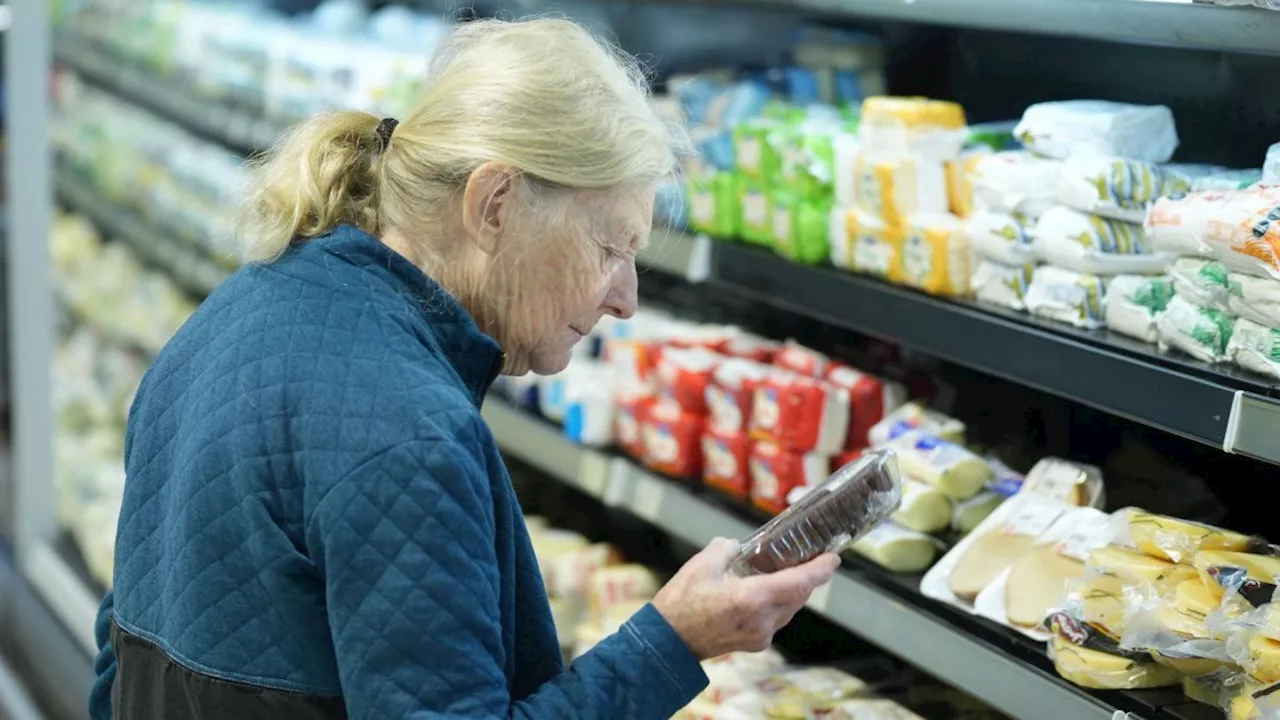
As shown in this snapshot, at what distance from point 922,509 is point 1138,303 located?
1.49 ft

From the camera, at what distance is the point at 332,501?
129 cm

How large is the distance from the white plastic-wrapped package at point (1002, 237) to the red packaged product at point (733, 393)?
497 mm

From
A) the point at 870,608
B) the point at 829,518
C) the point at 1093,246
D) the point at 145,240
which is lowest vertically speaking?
the point at 145,240

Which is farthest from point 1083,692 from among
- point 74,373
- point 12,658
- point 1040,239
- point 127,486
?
point 74,373

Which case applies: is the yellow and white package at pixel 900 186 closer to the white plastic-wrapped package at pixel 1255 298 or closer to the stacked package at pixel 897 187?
the stacked package at pixel 897 187

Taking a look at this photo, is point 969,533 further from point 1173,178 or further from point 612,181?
point 612,181

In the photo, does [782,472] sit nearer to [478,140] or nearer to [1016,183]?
Result: [1016,183]

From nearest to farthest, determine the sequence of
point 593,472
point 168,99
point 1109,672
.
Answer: point 1109,672
point 593,472
point 168,99

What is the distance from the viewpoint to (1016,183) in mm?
1857

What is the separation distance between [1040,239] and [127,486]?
109 centimetres

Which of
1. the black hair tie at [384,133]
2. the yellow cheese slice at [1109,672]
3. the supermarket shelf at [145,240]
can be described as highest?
the black hair tie at [384,133]

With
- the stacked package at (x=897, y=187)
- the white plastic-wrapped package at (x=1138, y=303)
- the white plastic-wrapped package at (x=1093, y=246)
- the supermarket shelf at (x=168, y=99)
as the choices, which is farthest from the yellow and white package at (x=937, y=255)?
the supermarket shelf at (x=168, y=99)

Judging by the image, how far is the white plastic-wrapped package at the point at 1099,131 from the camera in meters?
1.85

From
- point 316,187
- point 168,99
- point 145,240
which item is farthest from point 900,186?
point 145,240
